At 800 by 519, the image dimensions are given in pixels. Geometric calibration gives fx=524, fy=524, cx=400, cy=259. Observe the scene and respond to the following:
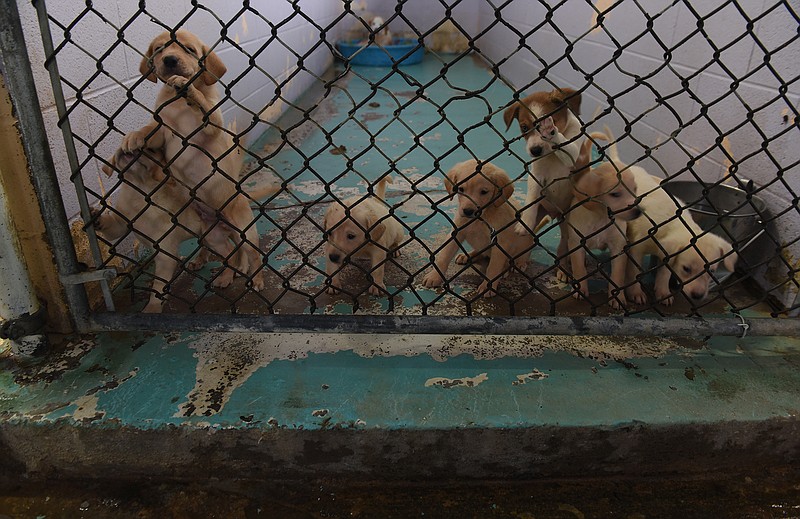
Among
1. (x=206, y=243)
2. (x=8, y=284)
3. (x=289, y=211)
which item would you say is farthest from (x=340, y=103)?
(x=8, y=284)

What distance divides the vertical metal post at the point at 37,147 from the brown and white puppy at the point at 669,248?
227 centimetres

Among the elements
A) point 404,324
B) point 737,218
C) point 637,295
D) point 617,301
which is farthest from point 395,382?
point 737,218

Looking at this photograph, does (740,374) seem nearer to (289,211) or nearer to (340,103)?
(289,211)

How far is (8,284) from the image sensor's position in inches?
72.1

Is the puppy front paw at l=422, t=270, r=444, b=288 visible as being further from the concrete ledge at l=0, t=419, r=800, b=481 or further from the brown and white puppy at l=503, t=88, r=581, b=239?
the concrete ledge at l=0, t=419, r=800, b=481

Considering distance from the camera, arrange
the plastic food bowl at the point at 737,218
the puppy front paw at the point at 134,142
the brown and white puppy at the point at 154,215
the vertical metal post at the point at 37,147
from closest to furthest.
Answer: the vertical metal post at the point at 37,147
the puppy front paw at the point at 134,142
the brown and white puppy at the point at 154,215
the plastic food bowl at the point at 737,218

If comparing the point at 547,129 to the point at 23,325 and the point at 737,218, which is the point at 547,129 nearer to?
the point at 737,218

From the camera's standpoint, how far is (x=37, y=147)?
68.2 inches

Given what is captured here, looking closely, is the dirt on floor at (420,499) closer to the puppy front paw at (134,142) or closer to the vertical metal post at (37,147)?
the vertical metal post at (37,147)

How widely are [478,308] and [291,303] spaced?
0.89 meters

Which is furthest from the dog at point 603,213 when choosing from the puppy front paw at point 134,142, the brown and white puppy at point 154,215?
the puppy front paw at point 134,142

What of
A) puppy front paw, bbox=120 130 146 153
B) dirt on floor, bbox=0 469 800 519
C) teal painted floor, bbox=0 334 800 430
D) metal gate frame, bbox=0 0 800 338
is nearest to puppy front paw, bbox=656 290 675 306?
teal painted floor, bbox=0 334 800 430

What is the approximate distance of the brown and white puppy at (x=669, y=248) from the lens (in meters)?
2.39

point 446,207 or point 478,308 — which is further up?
point 446,207
